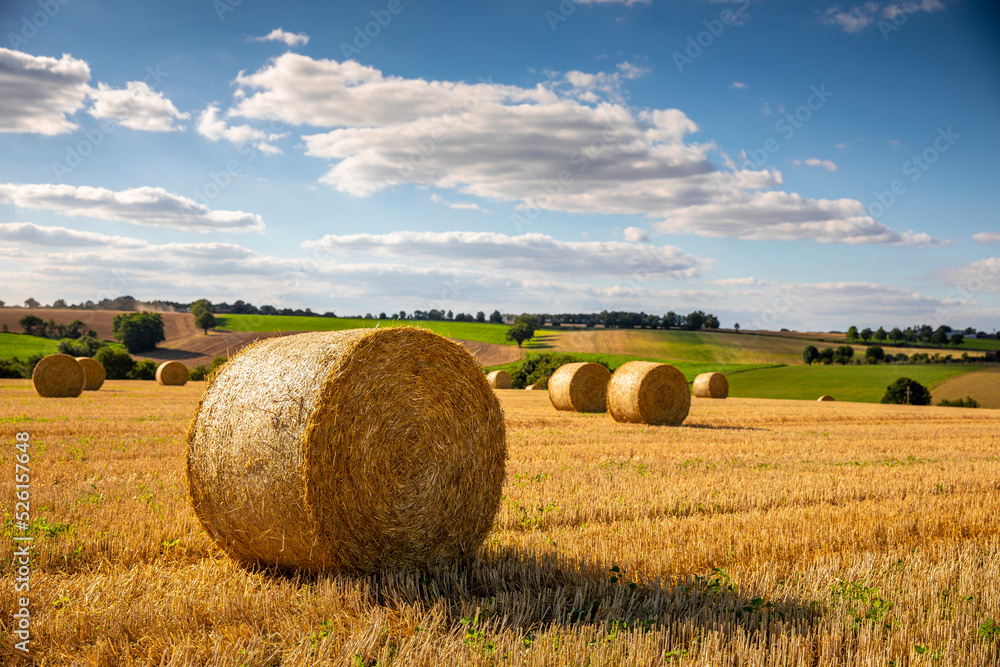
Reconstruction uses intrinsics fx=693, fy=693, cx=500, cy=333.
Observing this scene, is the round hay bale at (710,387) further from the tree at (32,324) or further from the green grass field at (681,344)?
the tree at (32,324)

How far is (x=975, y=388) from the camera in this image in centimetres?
4469

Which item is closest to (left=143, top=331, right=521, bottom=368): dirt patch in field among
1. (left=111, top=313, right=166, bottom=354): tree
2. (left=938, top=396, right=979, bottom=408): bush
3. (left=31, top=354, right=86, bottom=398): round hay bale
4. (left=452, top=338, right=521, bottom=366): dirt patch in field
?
(left=452, top=338, right=521, bottom=366): dirt patch in field

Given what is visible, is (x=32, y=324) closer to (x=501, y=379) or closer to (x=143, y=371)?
(x=143, y=371)

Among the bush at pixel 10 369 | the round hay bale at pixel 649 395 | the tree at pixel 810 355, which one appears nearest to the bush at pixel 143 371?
the bush at pixel 10 369

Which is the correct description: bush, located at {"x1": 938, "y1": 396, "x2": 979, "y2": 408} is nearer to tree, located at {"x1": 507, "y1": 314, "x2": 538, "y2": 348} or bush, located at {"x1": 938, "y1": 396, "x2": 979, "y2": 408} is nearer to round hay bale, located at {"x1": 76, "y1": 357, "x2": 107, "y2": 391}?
tree, located at {"x1": 507, "y1": 314, "x2": 538, "y2": 348}

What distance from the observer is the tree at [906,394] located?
42156 mm

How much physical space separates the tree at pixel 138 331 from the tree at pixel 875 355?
6421cm

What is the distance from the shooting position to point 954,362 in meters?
56.7

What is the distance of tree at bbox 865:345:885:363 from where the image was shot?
61.4 m

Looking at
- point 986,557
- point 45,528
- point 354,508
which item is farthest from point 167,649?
point 986,557

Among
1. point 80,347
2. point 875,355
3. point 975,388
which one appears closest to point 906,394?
point 975,388

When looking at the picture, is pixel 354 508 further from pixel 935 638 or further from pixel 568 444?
pixel 568 444

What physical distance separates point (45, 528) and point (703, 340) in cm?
6820

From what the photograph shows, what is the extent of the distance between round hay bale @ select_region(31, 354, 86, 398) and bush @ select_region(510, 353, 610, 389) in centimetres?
2530
